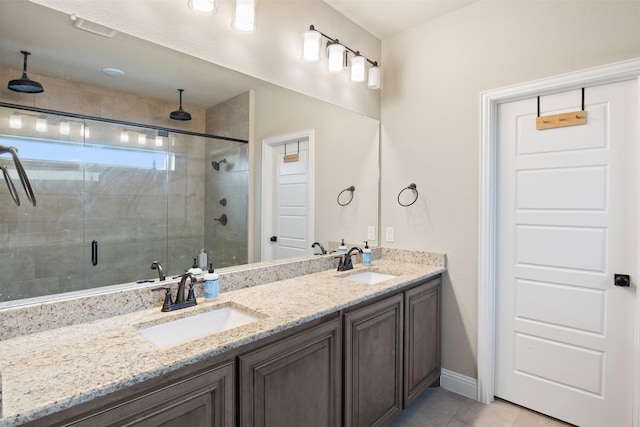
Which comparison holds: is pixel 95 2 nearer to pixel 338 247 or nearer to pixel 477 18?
pixel 338 247

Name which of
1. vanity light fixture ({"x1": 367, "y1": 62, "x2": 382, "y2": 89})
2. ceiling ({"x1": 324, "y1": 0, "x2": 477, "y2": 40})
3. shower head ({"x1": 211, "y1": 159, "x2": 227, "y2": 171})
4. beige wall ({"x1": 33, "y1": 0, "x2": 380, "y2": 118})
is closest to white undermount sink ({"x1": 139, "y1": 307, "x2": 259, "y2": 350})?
shower head ({"x1": 211, "y1": 159, "x2": 227, "y2": 171})

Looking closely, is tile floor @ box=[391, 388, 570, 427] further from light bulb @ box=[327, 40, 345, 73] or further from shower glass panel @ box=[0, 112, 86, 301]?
light bulb @ box=[327, 40, 345, 73]

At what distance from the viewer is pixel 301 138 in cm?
237

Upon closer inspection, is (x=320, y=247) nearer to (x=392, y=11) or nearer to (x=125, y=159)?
(x=125, y=159)

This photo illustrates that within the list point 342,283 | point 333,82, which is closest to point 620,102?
point 333,82

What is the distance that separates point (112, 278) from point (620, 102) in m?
2.76

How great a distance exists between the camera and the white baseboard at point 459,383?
2351 mm

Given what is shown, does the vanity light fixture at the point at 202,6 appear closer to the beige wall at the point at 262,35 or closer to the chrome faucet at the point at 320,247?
the beige wall at the point at 262,35

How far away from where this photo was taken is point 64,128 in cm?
138

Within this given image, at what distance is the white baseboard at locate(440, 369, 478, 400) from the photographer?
92.6 inches

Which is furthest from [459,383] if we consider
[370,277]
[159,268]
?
[159,268]

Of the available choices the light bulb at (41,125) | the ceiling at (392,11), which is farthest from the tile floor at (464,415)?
the ceiling at (392,11)

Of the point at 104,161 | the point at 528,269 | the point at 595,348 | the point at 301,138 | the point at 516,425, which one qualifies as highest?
the point at 301,138

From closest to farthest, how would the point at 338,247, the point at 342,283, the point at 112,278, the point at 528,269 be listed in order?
the point at 112,278, the point at 342,283, the point at 528,269, the point at 338,247
